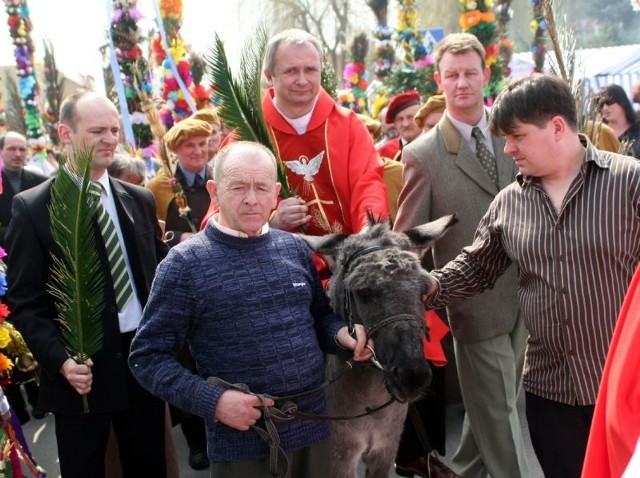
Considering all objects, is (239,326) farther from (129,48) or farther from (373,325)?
(129,48)

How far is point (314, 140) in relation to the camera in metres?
4.79

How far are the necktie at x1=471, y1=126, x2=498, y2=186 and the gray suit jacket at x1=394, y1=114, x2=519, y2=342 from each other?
4 cm

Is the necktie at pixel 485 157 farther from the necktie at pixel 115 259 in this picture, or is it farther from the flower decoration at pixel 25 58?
the flower decoration at pixel 25 58

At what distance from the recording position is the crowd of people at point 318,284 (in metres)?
3.20

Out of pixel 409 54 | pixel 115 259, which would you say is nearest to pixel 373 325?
pixel 115 259

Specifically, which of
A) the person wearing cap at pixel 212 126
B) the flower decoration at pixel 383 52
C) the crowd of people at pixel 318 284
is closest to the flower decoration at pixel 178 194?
the person wearing cap at pixel 212 126

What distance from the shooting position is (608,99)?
9.34 meters

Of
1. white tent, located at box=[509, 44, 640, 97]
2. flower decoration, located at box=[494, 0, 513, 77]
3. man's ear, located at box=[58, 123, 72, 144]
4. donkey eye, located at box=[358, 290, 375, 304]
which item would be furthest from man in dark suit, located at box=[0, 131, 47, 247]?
white tent, located at box=[509, 44, 640, 97]

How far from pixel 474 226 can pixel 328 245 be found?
1.25 meters

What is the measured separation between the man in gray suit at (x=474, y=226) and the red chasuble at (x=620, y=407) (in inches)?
97.9

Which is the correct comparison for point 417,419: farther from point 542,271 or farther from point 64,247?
point 64,247

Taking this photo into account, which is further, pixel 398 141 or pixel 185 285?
pixel 398 141

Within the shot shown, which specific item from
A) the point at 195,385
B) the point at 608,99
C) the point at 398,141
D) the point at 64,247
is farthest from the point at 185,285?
the point at 608,99

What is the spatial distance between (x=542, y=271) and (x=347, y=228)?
1.60 metres
